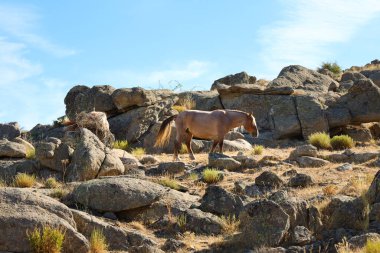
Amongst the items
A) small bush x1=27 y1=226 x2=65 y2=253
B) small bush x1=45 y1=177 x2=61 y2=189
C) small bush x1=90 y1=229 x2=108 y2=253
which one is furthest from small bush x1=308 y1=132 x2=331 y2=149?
small bush x1=27 y1=226 x2=65 y2=253

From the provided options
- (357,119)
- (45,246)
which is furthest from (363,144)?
(45,246)

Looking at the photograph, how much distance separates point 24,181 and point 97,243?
565 cm

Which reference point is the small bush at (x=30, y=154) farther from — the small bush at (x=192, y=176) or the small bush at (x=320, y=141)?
the small bush at (x=320, y=141)

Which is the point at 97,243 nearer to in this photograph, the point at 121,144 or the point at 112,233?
the point at 112,233

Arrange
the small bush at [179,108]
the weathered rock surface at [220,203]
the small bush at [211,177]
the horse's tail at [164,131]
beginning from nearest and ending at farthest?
the weathered rock surface at [220,203], the small bush at [211,177], the horse's tail at [164,131], the small bush at [179,108]

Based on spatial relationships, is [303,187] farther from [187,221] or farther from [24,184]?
[24,184]

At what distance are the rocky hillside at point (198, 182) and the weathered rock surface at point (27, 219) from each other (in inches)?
0.7

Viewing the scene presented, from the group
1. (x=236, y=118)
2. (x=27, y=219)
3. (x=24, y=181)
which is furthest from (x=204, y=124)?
(x=27, y=219)

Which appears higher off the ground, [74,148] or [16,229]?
[74,148]

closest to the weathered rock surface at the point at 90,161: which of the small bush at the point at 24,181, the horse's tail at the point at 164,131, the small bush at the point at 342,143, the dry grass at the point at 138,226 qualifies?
the small bush at the point at 24,181

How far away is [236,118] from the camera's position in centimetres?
2409

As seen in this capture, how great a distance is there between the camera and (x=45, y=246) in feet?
37.1

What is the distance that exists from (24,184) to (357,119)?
17.1 metres

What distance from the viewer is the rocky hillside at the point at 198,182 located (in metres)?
12.4
